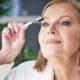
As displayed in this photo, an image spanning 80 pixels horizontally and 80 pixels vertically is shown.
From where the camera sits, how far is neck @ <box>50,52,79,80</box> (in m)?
0.85

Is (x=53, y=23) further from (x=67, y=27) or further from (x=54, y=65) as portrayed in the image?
(x=54, y=65)

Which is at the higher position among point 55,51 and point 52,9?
point 52,9

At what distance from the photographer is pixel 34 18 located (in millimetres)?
895

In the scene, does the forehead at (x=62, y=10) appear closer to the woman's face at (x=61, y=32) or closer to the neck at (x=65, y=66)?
the woman's face at (x=61, y=32)

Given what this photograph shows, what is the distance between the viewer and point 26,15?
0.91m

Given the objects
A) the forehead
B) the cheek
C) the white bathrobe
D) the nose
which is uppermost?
the forehead

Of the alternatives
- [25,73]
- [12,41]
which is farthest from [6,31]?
[25,73]

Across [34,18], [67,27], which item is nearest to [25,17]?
[34,18]

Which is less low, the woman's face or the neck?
the woman's face

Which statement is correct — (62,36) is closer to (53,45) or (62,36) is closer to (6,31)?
(53,45)

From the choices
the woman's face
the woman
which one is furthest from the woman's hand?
the woman's face

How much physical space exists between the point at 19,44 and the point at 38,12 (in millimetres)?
145

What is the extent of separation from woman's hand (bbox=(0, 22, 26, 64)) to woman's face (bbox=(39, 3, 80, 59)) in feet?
0.36

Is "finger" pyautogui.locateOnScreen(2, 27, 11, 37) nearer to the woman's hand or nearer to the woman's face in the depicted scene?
the woman's hand
